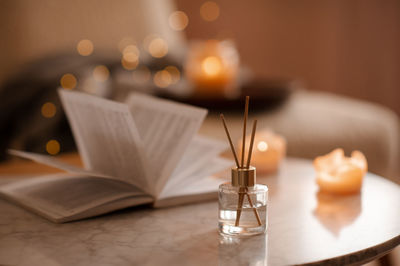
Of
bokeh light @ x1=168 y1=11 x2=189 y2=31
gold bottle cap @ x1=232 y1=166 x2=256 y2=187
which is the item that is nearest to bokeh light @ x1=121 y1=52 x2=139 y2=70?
bokeh light @ x1=168 y1=11 x2=189 y2=31

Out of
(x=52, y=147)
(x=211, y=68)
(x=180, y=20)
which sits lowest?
(x=52, y=147)

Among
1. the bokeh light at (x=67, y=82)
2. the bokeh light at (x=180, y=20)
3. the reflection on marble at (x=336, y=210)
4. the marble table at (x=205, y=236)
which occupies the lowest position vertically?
the reflection on marble at (x=336, y=210)

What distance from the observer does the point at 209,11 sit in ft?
10.7

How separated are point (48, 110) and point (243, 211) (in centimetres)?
113

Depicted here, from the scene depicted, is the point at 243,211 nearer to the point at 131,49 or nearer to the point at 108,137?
the point at 108,137

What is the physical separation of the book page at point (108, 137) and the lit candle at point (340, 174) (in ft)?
0.94

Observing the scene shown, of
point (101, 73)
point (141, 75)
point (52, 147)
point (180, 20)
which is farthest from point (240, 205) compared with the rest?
point (180, 20)

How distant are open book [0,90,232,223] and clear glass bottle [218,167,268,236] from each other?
0.13 metres

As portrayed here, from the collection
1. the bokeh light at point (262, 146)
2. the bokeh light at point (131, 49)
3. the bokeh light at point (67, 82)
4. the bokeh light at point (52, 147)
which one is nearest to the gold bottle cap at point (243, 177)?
the bokeh light at point (262, 146)

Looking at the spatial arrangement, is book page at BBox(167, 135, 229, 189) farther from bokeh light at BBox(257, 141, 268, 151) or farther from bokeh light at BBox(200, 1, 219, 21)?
bokeh light at BBox(200, 1, 219, 21)

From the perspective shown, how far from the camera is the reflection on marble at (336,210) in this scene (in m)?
0.76

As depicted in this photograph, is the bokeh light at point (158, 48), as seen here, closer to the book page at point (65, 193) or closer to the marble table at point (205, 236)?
the book page at point (65, 193)

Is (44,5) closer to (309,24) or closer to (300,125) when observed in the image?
(300,125)

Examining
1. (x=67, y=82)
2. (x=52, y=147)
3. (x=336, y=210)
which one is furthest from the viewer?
(x=67, y=82)
